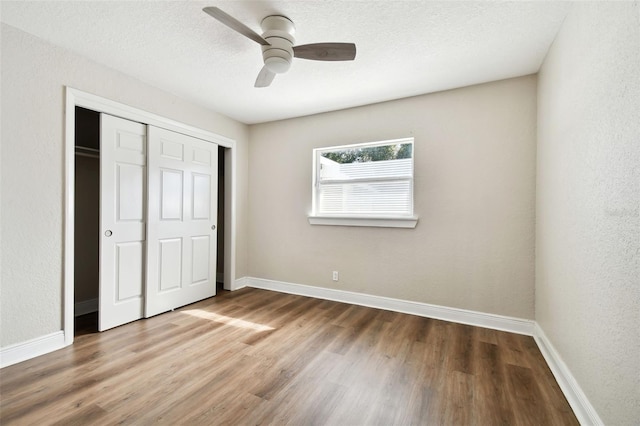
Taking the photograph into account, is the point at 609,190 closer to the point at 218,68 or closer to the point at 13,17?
the point at 218,68

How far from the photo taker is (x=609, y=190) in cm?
135

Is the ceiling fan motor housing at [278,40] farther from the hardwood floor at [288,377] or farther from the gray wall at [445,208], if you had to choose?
the hardwood floor at [288,377]

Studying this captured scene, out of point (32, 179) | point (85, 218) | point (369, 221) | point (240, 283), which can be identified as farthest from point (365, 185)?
point (85, 218)

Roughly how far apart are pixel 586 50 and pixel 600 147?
62 cm

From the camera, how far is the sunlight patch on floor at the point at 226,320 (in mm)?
2807

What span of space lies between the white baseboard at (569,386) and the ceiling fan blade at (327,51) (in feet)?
8.26

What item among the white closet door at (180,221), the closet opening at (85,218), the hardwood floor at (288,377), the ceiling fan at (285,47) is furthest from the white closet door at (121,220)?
the ceiling fan at (285,47)

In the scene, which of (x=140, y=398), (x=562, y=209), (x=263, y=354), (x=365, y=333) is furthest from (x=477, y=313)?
(x=140, y=398)

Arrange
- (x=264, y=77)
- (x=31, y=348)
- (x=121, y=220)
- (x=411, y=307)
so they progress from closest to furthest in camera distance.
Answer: (x=31, y=348) < (x=264, y=77) < (x=121, y=220) < (x=411, y=307)

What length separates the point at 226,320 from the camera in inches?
117

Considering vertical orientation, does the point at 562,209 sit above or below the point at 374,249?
above

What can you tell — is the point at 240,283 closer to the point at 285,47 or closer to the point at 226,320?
the point at 226,320

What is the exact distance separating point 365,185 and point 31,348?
3.45 metres

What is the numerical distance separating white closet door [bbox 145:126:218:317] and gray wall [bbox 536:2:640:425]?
12.0ft
